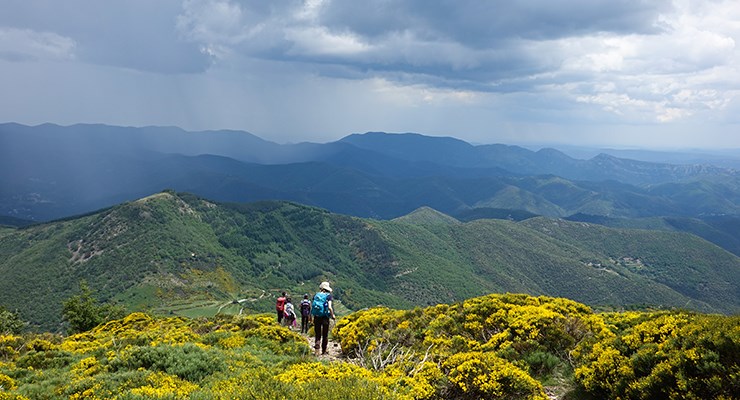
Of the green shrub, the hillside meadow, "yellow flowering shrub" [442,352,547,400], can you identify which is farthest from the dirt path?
"yellow flowering shrub" [442,352,547,400]

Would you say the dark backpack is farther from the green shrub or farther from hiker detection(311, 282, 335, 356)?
the green shrub

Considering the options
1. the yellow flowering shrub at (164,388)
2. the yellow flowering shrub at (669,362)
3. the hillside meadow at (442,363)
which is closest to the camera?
the yellow flowering shrub at (669,362)

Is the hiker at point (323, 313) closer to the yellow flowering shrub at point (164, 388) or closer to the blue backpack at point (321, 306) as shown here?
the blue backpack at point (321, 306)

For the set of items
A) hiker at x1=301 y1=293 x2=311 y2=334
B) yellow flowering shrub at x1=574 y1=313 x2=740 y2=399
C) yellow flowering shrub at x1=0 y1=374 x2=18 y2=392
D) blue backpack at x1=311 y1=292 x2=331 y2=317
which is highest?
yellow flowering shrub at x1=574 y1=313 x2=740 y2=399

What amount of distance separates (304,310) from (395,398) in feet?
48.3

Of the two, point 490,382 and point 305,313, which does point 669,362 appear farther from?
point 305,313

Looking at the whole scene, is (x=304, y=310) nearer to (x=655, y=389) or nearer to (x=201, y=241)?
(x=655, y=389)

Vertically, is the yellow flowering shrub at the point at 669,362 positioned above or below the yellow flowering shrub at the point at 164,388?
above

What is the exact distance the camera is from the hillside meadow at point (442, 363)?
8.12m

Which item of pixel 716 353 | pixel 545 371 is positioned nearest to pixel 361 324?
pixel 545 371

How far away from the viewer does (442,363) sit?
38.5 feet

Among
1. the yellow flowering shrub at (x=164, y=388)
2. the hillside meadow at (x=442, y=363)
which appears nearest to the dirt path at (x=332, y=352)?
the hillside meadow at (x=442, y=363)

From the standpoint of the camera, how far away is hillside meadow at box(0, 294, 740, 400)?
8.12m

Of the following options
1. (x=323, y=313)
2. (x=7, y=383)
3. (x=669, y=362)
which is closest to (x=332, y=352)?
(x=323, y=313)
